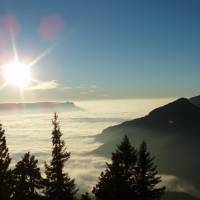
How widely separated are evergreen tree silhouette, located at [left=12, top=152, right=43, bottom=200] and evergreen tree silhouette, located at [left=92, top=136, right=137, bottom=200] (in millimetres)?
7742

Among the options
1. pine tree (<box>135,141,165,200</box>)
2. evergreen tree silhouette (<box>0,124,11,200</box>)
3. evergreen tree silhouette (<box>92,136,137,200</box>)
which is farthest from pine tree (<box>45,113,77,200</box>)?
pine tree (<box>135,141,165,200</box>)

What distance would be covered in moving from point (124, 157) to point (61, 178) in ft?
29.3

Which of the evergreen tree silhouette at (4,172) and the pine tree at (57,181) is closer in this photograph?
the evergreen tree silhouette at (4,172)

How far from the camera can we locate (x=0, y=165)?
4066 centimetres

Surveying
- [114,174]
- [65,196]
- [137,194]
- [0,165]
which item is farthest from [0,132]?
[137,194]

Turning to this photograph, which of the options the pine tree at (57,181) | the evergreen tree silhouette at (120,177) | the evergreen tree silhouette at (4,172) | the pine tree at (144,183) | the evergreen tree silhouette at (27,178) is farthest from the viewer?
the pine tree at (57,181)

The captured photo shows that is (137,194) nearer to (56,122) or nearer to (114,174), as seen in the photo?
(114,174)

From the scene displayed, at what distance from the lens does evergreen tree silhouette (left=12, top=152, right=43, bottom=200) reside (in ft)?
136

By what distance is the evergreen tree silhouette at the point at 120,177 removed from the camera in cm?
4056

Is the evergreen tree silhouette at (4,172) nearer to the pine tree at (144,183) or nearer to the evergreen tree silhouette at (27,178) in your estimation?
the evergreen tree silhouette at (27,178)

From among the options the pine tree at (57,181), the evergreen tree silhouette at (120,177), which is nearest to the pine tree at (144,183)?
the evergreen tree silhouette at (120,177)

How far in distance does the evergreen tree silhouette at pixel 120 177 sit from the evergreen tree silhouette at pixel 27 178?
774 centimetres

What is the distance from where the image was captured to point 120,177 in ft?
134

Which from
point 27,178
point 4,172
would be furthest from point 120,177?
point 4,172
